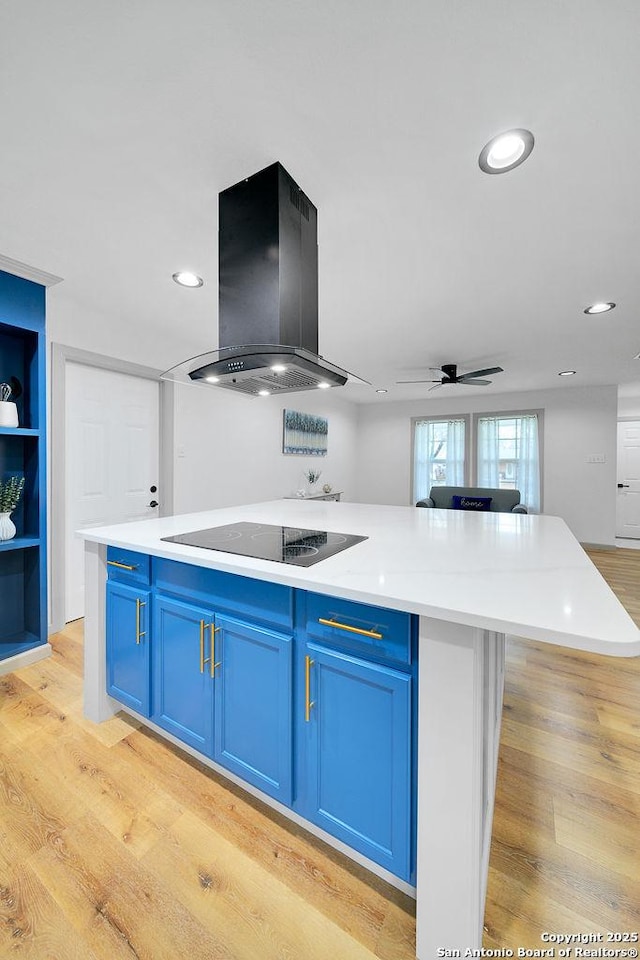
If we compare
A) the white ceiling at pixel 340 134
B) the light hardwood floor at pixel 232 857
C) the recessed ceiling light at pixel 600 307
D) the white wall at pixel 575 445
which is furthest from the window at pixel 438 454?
the light hardwood floor at pixel 232 857

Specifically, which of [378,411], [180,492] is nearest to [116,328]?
[180,492]

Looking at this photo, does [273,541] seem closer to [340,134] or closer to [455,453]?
[340,134]

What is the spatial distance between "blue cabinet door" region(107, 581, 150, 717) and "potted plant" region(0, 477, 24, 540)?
1.00 m

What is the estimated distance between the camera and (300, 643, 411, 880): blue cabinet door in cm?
106

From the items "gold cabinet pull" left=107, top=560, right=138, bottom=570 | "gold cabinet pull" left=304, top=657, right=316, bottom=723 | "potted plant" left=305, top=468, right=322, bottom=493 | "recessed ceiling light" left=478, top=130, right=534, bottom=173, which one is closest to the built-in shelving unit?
"gold cabinet pull" left=107, top=560, right=138, bottom=570

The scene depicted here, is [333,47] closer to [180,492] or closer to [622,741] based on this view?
[622,741]

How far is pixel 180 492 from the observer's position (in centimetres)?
368

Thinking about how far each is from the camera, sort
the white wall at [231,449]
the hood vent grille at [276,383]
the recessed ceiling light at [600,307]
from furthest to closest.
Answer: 1. the white wall at [231,449]
2. the recessed ceiling light at [600,307]
3. the hood vent grille at [276,383]

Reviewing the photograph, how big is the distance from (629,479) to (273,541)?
7450 millimetres

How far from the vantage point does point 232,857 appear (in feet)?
4.11

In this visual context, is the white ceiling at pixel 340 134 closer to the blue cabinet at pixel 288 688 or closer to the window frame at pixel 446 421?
the blue cabinet at pixel 288 688

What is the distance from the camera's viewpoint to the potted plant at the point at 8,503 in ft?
7.54

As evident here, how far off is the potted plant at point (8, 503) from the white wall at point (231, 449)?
1321 millimetres

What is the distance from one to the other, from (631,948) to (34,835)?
1803 mm
